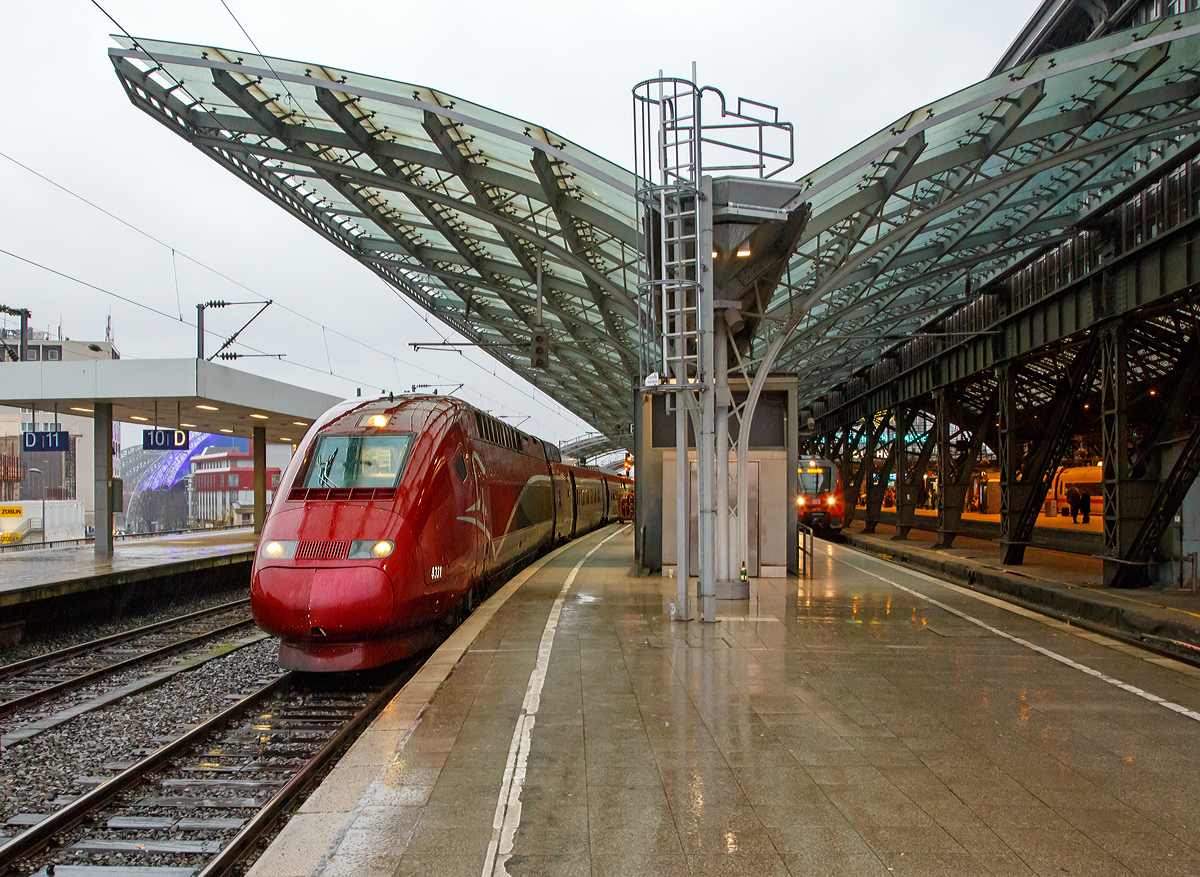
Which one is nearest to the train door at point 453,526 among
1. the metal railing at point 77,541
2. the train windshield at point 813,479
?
the metal railing at point 77,541

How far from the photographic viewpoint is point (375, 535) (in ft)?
27.8

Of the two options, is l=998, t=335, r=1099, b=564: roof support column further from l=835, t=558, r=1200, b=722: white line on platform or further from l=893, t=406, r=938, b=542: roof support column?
l=893, t=406, r=938, b=542: roof support column

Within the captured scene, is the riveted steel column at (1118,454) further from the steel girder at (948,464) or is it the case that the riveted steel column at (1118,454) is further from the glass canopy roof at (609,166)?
the steel girder at (948,464)

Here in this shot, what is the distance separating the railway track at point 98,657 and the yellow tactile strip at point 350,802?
498cm

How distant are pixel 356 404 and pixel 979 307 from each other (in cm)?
1731

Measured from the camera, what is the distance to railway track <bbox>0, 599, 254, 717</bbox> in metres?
9.59

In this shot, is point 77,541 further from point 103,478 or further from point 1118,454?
point 1118,454

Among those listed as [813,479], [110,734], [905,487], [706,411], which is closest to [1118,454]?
[706,411]

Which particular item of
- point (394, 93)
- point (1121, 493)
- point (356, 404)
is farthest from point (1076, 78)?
point (356, 404)

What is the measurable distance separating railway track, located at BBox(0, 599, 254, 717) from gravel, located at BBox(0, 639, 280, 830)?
1.01 meters

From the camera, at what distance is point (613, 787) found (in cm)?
496

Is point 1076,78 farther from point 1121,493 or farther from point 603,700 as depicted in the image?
point 603,700

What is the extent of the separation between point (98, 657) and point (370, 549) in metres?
6.16

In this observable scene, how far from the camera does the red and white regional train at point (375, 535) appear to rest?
8.18m
